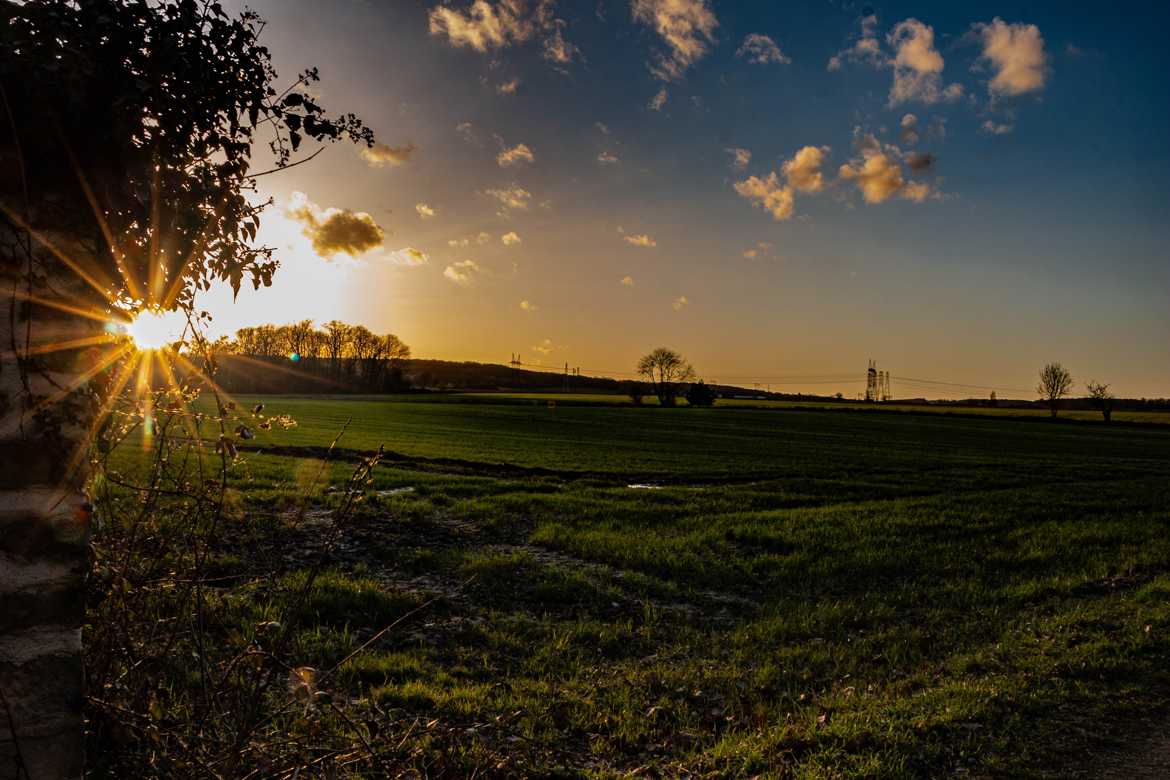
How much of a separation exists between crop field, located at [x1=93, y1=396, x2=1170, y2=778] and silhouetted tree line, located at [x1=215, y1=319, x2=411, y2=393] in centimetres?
9847

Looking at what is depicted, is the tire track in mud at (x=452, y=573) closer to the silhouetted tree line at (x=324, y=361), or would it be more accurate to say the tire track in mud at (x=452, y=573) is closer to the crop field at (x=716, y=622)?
the crop field at (x=716, y=622)

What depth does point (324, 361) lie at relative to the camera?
4929 inches

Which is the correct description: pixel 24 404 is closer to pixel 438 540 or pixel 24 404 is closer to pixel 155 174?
pixel 155 174

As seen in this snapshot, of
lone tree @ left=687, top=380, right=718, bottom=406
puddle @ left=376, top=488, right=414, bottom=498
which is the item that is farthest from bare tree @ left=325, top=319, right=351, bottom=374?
puddle @ left=376, top=488, right=414, bottom=498

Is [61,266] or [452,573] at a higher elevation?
[61,266]

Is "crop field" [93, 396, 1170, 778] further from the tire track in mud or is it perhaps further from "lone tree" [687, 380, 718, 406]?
"lone tree" [687, 380, 718, 406]

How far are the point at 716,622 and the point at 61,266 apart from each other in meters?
7.99

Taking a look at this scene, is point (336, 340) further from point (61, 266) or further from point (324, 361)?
point (61, 266)

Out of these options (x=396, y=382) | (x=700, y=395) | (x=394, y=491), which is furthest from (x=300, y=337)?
(x=394, y=491)

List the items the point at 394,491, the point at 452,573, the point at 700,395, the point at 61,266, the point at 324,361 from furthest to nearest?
the point at 324,361 → the point at 700,395 → the point at 394,491 → the point at 452,573 → the point at 61,266

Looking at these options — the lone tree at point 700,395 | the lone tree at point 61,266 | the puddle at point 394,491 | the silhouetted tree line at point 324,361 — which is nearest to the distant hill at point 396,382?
the silhouetted tree line at point 324,361

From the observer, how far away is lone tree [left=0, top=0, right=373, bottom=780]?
8.29 feet

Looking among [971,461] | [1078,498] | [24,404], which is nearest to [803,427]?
[971,461]

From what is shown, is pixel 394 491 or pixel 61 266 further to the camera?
pixel 394 491
